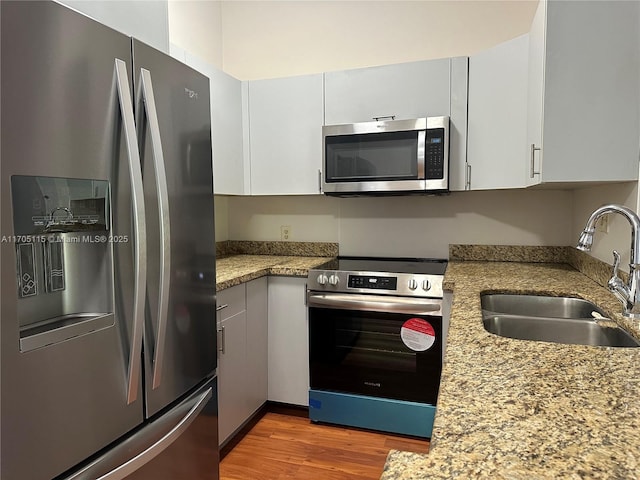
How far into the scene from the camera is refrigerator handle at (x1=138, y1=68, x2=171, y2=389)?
49.4 inches

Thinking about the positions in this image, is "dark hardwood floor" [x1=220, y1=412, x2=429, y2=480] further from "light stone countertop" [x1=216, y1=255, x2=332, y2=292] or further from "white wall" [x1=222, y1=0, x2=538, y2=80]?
"white wall" [x1=222, y1=0, x2=538, y2=80]

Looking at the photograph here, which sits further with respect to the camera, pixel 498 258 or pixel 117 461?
pixel 498 258

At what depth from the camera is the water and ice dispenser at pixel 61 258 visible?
0.98 m

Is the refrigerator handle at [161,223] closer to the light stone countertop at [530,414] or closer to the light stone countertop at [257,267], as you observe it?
the light stone countertop at [257,267]

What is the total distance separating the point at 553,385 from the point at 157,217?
110 centimetres

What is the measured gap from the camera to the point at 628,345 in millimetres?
1262

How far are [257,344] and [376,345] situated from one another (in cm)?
65

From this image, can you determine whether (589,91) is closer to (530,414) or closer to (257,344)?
(530,414)

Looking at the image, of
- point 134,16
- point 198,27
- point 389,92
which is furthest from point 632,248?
point 198,27

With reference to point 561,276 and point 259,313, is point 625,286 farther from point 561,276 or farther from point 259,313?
point 259,313

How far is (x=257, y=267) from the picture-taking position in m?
2.48

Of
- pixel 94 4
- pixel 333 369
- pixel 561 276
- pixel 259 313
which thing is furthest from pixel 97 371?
pixel 561 276

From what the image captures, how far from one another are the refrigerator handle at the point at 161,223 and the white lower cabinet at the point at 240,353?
0.70 metres

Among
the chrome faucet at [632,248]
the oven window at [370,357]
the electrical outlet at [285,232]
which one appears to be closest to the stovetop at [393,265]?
the oven window at [370,357]
